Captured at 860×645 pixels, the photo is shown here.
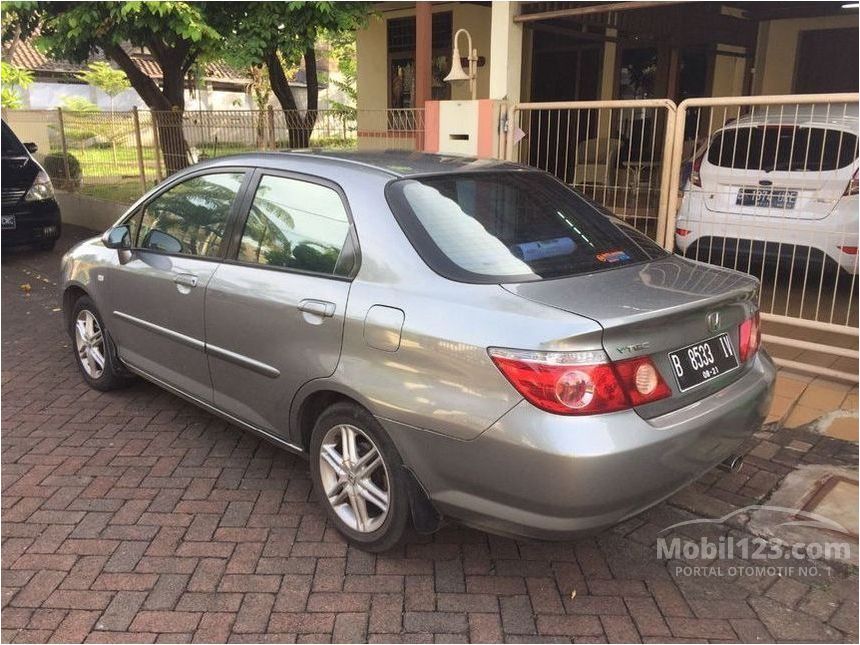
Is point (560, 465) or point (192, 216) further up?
point (192, 216)

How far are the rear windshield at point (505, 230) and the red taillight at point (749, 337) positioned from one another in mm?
523

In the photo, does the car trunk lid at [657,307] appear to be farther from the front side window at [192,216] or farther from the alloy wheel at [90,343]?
the alloy wheel at [90,343]

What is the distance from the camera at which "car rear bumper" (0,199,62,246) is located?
9.38 m

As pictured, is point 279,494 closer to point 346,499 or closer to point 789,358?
point 346,499

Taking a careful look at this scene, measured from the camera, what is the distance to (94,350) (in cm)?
484

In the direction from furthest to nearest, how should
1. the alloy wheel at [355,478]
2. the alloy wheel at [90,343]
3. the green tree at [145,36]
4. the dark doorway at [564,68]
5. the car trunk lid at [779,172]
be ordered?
the dark doorway at [564,68]
the green tree at [145,36]
the car trunk lid at [779,172]
the alloy wheel at [90,343]
the alloy wheel at [355,478]

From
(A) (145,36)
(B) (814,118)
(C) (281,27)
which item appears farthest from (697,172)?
(A) (145,36)

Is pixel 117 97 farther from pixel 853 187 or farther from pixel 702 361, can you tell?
pixel 702 361

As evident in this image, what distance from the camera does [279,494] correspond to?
3588mm

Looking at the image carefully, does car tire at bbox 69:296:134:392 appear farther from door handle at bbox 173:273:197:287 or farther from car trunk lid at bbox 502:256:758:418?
car trunk lid at bbox 502:256:758:418

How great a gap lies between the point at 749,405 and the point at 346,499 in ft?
5.78

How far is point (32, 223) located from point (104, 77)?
23.6 metres

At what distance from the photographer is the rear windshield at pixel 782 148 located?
5.56 m

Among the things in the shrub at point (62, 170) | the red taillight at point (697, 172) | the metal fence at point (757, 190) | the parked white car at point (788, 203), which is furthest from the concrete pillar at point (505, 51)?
the shrub at point (62, 170)
